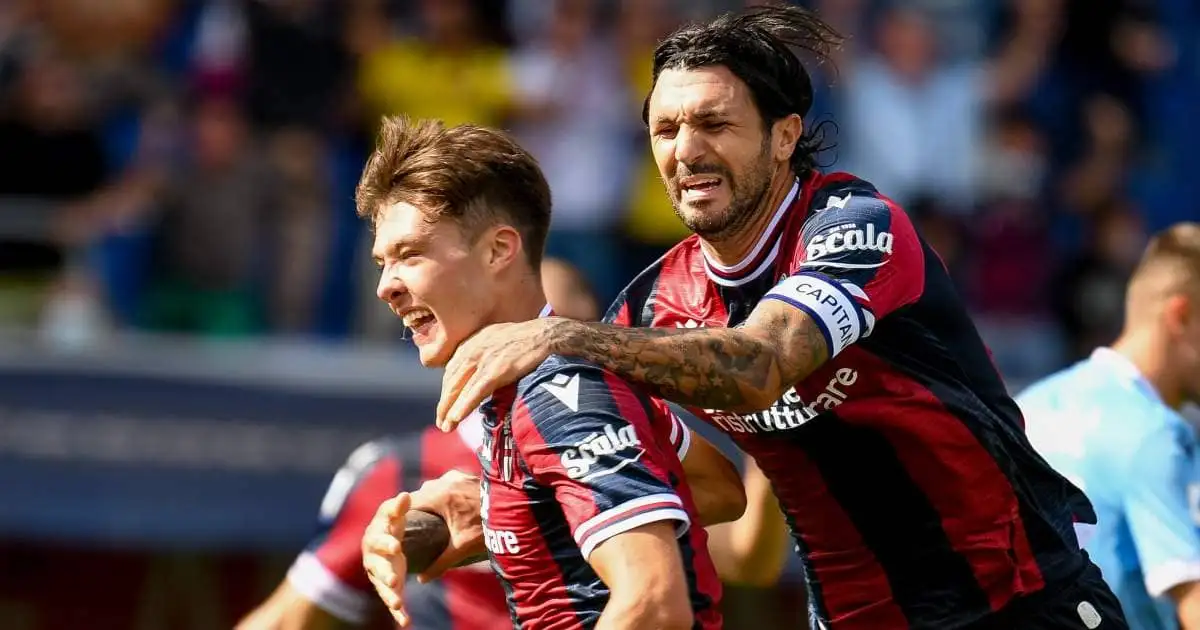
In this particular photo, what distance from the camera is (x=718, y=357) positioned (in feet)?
11.6

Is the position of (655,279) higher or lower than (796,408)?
higher

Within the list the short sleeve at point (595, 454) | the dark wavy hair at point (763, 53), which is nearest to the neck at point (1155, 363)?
the dark wavy hair at point (763, 53)

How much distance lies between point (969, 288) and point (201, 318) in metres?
4.37

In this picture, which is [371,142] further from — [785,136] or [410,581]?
[785,136]

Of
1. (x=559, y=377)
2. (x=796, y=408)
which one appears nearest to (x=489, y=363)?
(x=559, y=377)

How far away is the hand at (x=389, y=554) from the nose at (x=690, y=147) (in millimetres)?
959

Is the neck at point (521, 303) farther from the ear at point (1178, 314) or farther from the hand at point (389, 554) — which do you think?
the ear at point (1178, 314)

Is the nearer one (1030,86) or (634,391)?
(634,391)

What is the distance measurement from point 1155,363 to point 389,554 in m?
2.71

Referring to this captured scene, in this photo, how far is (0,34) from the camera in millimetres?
9844

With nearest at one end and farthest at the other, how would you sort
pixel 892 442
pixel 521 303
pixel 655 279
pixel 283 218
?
1. pixel 521 303
2. pixel 892 442
3. pixel 655 279
4. pixel 283 218

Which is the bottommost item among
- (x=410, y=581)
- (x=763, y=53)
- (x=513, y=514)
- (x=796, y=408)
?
(x=410, y=581)

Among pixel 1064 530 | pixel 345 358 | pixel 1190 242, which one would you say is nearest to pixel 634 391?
pixel 1064 530

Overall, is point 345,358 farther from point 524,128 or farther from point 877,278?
point 877,278
